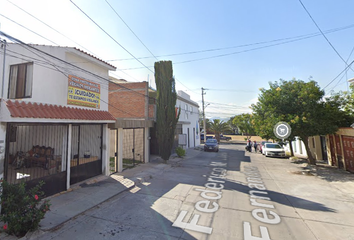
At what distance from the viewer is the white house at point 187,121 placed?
2036 cm

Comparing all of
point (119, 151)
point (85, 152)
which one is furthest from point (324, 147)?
point (85, 152)

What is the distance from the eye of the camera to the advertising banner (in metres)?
7.48

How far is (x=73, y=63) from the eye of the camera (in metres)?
7.72

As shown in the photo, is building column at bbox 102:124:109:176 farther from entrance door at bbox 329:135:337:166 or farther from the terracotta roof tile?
entrance door at bbox 329:135:337:166

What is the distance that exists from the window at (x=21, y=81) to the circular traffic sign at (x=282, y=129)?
13.6m

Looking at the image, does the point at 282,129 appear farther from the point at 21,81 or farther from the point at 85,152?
the point at 21,81

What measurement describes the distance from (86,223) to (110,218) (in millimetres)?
639

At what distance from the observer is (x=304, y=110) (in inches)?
434

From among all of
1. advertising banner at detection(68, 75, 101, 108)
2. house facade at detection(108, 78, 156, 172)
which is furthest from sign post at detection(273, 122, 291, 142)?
advertising banner at detection(68, 75, 101, 108)

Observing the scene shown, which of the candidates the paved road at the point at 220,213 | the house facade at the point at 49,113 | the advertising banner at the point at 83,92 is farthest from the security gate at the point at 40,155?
the paved road at the point at 220,213

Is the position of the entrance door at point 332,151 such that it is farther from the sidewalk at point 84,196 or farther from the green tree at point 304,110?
the sidewalk at point 84,196

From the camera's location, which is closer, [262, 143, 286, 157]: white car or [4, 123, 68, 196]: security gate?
[4, 123, 68, 196]: security gate

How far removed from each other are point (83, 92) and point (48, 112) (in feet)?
7.85

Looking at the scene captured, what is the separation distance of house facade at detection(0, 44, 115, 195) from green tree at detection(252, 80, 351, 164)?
11.2 m
